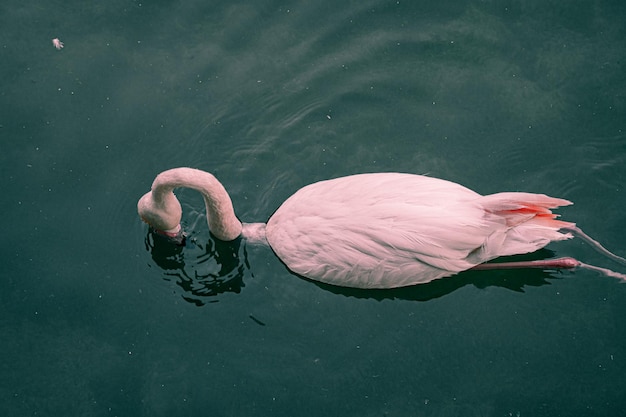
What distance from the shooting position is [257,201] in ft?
22.3

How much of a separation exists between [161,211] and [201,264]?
2.30 feet

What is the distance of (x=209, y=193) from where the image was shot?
5.95 metres

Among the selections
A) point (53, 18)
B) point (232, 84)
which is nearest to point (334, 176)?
point (232, 84)

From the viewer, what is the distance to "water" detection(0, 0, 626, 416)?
6043 millimetres

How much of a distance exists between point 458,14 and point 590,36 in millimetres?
1265

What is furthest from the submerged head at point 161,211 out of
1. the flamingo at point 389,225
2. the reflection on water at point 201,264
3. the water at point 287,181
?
the water at point 287,181

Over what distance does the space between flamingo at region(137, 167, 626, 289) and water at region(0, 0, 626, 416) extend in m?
0.47

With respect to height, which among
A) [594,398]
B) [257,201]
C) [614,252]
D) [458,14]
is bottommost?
[594,398]

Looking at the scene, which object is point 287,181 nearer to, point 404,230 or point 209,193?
point 209,193

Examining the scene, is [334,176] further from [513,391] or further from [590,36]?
[590,36]

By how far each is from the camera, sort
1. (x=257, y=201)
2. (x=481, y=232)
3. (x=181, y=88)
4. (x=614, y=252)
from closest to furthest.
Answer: (x=481, y=232) → (x=614, y=252) → (x=257, y=201) → (x=181, y=88)

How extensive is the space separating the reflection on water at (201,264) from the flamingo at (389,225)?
1.47 ft

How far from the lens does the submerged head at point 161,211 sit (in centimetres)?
607

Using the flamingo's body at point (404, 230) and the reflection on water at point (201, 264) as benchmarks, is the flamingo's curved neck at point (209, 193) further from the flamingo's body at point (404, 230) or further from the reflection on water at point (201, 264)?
the flamingo's body at point (404, 230)
